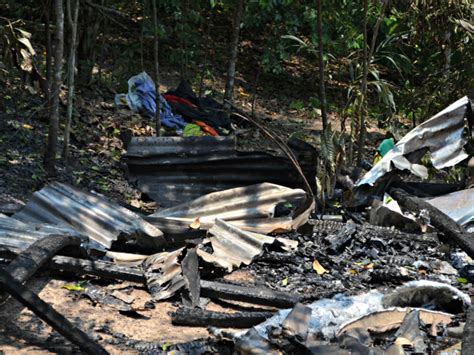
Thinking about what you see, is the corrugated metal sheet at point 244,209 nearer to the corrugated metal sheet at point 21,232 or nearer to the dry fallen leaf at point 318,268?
the dry fallen leaf at point 318,268

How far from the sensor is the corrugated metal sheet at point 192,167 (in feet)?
27.8

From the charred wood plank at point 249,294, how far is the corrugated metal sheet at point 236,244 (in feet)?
1.68

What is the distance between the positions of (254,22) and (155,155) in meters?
6.55

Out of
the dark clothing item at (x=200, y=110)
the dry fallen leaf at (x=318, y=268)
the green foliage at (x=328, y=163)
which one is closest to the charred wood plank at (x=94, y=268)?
the dry fallen leaf at (x=318, y=268)

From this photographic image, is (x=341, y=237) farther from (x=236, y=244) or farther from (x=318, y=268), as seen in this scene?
(x=236, y=244)

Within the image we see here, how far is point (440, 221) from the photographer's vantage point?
7.23 meters

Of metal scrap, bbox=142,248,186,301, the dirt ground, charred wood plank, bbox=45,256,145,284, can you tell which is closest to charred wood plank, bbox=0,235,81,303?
charred wood plank, bbox=45,256,145,284

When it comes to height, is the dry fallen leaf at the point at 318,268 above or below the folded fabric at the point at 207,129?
below

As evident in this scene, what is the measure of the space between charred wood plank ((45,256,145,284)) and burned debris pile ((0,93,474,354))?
0.01 m

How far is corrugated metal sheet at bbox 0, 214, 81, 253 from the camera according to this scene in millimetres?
5766

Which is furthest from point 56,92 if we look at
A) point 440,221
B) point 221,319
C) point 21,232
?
point 440,221

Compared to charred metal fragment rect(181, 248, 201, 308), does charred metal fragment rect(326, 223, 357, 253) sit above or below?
below

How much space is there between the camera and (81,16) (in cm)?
1203

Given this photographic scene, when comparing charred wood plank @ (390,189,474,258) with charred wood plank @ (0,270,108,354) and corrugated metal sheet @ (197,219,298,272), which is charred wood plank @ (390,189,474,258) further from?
charred wood plank @ (0,270,108,354)
